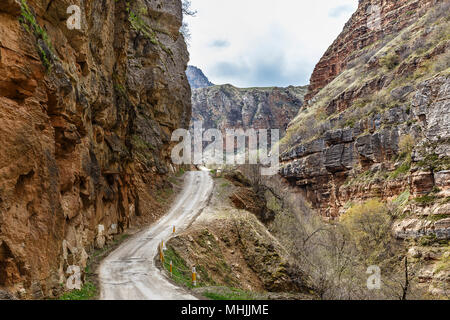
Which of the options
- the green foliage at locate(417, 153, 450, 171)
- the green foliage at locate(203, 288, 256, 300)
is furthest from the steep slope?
the green foliage at locate(203, 288, 256, 300)

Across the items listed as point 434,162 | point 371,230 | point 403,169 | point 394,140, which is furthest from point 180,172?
point 394,140

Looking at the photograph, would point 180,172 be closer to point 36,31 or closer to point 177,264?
point 177,264

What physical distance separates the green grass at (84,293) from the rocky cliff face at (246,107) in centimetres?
16011

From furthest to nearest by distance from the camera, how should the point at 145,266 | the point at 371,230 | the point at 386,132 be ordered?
the point at 386,132 → the point at 371,230 → the point at 145,266

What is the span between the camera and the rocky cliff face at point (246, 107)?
174250 mm

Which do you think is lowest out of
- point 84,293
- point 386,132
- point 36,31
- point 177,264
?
point 177,264

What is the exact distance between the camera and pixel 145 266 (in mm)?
14469

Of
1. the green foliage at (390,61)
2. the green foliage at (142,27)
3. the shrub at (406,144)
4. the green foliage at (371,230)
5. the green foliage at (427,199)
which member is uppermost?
the green foliage at (390,61)

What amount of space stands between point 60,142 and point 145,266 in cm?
686

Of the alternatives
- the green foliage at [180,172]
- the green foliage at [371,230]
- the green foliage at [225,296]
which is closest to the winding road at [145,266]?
the green foliage at [225,296]

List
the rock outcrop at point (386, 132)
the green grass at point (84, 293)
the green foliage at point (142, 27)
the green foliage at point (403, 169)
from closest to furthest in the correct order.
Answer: the green grass at point (84, 293), the green foliage at point (142, 27), the rock outcrop at point (386, 132), the green foliage at point (403, 169)

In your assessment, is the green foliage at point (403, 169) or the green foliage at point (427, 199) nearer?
the green foliage at point (427, 199)

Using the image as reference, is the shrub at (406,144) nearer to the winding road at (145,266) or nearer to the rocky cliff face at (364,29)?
the winding road at (145,266)

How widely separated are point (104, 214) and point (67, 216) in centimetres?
770
